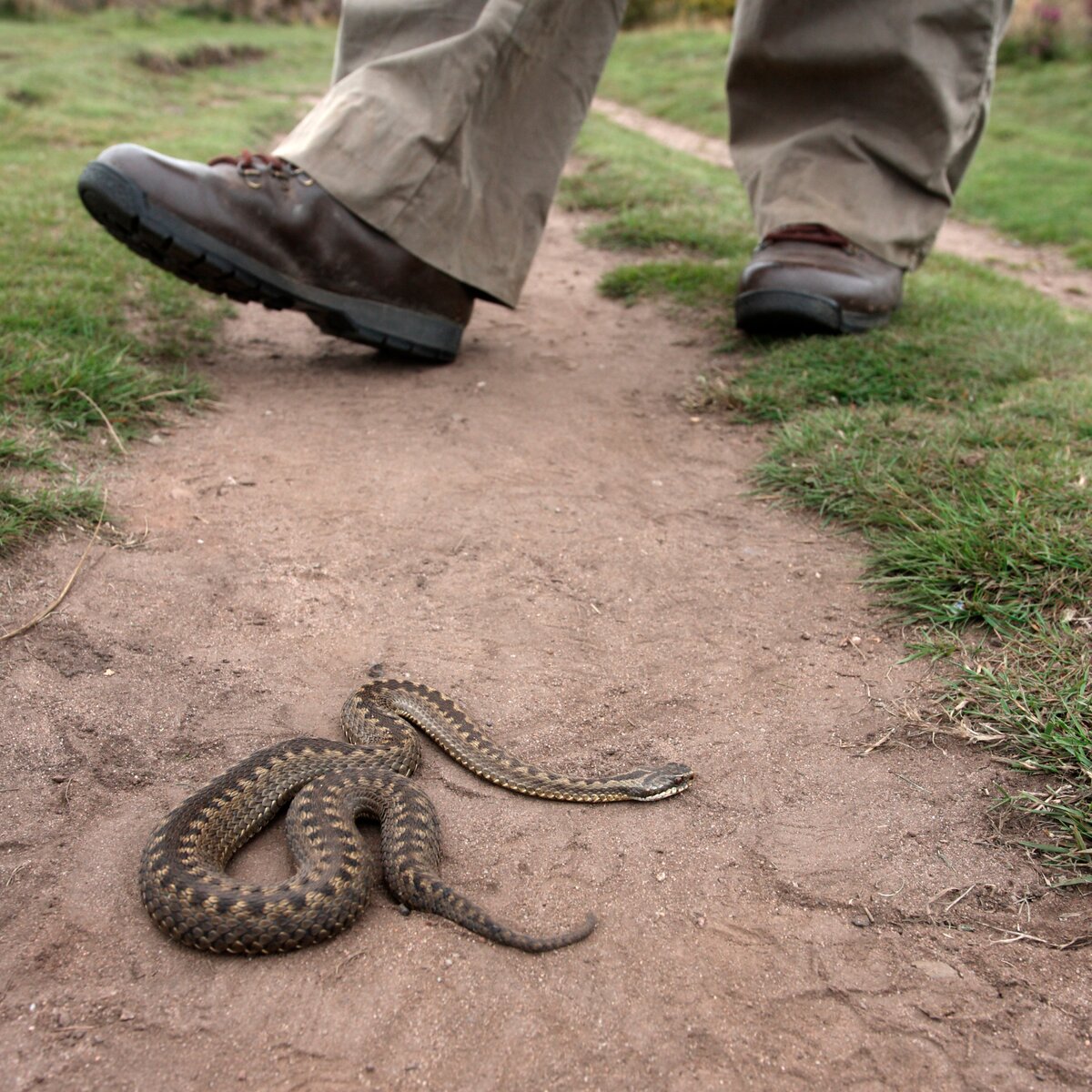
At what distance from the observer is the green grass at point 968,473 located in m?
3.11

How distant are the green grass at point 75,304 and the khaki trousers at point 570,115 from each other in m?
1.32

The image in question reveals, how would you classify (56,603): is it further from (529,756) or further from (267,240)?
(267,240)

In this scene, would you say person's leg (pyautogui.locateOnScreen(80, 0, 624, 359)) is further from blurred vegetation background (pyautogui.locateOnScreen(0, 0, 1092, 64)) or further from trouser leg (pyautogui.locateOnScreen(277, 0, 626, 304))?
blurred vegetation background (pyautogui.locateOnScreen(0, 0, 1092, 64))

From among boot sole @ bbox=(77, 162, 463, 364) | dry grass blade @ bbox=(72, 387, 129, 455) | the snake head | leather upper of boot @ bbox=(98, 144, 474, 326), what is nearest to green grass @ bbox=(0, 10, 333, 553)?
dry grass blade @ bbox=(72, 387, 129, 455)

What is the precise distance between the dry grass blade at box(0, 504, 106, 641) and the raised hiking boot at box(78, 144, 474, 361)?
5.03 feet

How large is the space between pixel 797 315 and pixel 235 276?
9.90ft

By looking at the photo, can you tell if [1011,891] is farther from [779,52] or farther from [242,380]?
[779,52]

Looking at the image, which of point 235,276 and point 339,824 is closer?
point 339,824

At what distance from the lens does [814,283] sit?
5.71 m

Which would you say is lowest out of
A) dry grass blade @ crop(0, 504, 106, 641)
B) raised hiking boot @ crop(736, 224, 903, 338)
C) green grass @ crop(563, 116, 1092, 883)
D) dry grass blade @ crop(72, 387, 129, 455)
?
dry grass blade @ crop(0, 504, 106, 641)

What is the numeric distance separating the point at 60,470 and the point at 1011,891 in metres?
3.73

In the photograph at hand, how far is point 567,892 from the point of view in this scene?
263 cm

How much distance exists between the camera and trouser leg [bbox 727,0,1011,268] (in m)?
5.31

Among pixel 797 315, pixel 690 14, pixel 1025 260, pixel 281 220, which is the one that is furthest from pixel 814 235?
pixel 690 14
